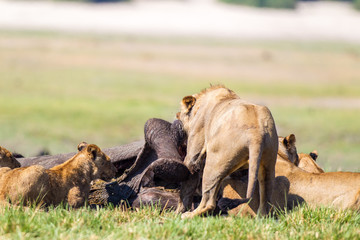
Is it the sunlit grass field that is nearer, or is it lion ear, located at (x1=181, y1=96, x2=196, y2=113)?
the sunlit grass field

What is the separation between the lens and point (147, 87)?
30891mm

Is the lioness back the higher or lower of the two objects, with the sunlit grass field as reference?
higher

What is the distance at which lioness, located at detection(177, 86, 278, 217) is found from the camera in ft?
18.1

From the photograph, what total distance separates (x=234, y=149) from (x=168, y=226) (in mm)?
837

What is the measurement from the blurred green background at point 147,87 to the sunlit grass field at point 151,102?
0.05m

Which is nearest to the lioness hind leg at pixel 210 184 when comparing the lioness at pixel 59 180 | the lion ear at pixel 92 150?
the lioness at pixel 59 180

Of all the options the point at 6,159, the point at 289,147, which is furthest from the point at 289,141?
the point at 6,159

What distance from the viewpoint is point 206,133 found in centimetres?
614

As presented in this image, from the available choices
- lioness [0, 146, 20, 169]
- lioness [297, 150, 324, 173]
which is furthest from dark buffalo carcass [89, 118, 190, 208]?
lioness [297, 150, 324, 173]

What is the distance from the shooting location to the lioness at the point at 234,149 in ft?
18.1

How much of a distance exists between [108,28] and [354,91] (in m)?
40.2

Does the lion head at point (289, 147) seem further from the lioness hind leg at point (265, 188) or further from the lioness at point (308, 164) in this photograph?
the lioness hind leg at point (265, 188)

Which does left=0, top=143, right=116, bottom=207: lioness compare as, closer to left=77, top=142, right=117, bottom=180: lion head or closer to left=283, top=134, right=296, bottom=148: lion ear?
left=77, top=142, right=117, bottom=180: lion head

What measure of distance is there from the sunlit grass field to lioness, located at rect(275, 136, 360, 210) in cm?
33
